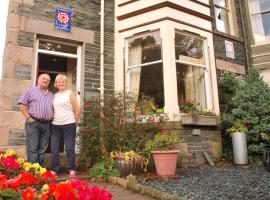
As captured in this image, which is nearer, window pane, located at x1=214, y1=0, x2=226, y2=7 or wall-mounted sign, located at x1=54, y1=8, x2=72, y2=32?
wall-mounted sign, located at x1=54, y1=8, x2=72, y2=32

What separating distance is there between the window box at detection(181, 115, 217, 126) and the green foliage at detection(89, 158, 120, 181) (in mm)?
2215

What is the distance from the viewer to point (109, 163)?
540 cm

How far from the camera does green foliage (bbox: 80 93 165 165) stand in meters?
5.71

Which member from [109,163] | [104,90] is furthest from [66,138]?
[104,90]

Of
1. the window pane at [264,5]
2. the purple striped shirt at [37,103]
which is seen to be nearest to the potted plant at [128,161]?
the purple striped shirt at [37,103]

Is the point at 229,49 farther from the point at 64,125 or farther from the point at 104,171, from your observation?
the point at 64,125

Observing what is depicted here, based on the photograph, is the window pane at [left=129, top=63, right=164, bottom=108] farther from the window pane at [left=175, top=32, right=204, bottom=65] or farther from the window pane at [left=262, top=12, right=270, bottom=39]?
the window pane at [left=262, top=12, right=270, bottom=39]

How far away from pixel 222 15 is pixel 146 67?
14.2ft

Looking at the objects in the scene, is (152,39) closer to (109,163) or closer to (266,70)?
(109,163)

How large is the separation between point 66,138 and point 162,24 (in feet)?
13.0

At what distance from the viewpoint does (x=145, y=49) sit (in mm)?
7688

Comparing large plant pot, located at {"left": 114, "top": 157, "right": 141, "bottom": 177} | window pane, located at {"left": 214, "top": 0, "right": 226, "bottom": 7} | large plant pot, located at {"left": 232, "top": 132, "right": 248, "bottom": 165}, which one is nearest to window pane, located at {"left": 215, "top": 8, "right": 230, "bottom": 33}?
window pane, located at {"left": 214, "top": 0, "right": 226, "bottom": 7}

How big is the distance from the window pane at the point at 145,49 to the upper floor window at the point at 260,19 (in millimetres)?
4941

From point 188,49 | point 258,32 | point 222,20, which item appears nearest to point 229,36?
point 222,20
